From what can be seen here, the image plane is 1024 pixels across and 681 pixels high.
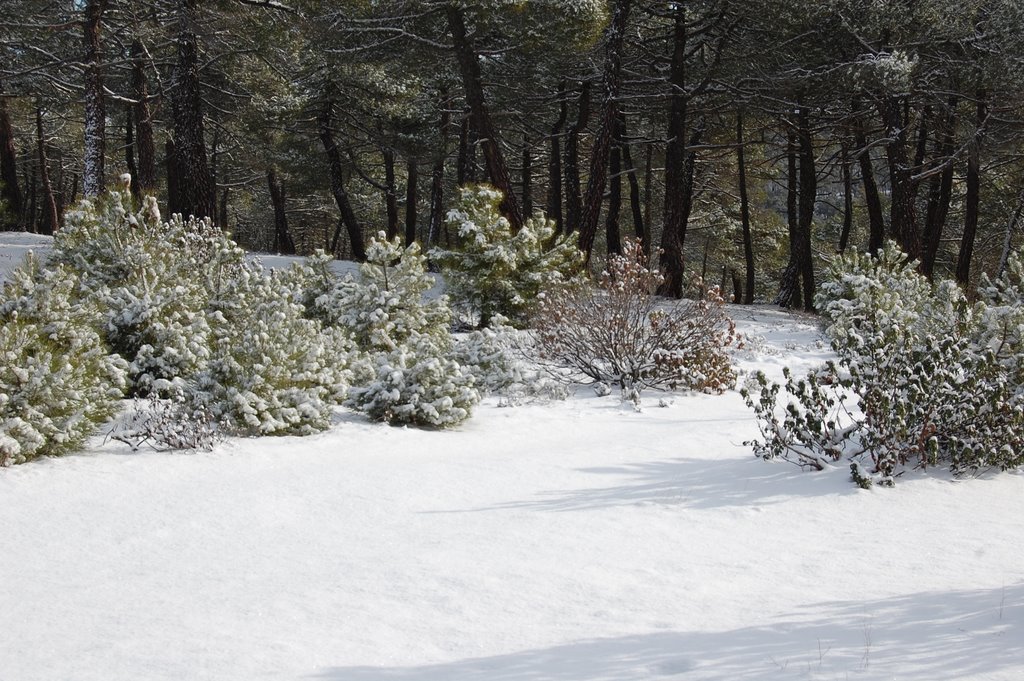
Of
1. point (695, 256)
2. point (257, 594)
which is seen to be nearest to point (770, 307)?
point (257, 594)

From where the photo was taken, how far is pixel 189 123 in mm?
14445

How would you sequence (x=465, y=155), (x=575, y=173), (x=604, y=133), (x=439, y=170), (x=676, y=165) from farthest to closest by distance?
1. (x=439, y=170)
2. (x=465, y=155)
3. (x=575, y=173)
4. (x=676, y=165)
5. (x=604, y=133)

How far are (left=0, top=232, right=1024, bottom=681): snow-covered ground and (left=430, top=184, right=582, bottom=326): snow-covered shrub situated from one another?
5.56 m

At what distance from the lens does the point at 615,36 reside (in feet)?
49.5

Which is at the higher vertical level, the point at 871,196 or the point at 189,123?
the point at 189,123

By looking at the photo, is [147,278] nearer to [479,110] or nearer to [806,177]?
[479,110]

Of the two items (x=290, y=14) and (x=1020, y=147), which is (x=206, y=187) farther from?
(x=1020, y=147)

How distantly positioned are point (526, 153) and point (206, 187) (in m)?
11.8

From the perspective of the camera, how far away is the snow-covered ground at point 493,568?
3.12m

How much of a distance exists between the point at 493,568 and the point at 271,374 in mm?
3196

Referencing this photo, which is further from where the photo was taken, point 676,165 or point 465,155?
point 465,155

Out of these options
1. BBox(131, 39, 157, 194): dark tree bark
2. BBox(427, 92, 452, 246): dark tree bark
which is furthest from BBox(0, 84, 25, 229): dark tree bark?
BBox(427, 92, 452, 246): dark tree bark

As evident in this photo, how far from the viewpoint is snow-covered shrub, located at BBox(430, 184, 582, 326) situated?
11828mm

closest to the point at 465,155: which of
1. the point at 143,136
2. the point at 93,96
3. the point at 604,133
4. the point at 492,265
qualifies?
the point at 604,133
